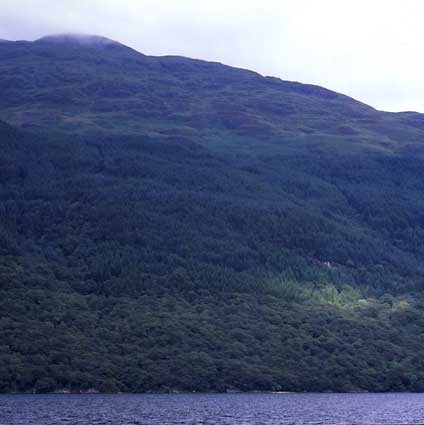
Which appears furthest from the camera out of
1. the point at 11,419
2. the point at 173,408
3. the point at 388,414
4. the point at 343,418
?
the point at 173,408

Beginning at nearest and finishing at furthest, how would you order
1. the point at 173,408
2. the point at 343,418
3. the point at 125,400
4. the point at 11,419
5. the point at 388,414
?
the point at 11,419 < the point at 343,418 < the point at 388,414 < the point at 173,408 < the point at 125,400

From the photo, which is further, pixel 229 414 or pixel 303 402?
pixel 303 402

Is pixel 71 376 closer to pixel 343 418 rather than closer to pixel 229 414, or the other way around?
pixel 229 414

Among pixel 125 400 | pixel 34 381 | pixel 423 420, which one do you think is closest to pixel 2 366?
pixel 34 381

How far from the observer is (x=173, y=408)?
151 m

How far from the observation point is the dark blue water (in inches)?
4810

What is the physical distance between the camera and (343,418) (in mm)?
131125

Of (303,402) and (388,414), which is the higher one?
(388,414)

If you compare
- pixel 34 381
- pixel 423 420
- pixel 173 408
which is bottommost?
pixel 34 381

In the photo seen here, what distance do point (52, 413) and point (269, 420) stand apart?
3128 cm

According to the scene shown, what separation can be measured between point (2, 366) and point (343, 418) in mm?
89885

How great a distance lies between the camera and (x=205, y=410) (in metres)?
146

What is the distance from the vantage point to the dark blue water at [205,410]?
122 metres

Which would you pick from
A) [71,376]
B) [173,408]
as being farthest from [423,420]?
[71,376]
